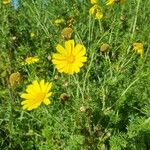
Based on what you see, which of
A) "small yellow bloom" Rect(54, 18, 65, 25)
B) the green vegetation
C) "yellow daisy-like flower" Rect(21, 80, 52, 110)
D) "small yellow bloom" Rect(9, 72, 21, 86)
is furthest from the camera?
"small yellow bloom" Rect(54, 18, 65, 25)

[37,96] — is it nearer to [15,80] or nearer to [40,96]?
[40,96]

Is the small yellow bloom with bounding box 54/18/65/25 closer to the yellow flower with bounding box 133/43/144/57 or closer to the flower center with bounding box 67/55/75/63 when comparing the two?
the yellow flower with bounding box 133/43/144/57

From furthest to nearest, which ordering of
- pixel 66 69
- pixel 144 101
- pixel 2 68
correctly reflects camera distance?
pixel 2 68, pixel 144 101, pixel 66 69

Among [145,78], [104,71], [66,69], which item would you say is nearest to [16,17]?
[104,71]

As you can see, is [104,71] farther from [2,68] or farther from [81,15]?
[81,15]

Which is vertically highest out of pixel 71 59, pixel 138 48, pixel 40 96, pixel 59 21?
pixel 59 21

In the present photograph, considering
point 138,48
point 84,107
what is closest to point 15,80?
point 84,107

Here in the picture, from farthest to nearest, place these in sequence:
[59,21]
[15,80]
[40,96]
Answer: [59,21] → [15,80] → [40,96]

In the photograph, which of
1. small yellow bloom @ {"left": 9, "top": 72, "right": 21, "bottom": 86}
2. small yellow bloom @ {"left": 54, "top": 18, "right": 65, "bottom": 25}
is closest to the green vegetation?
small yellow bloom @ {"left": 9, "top": 72, "right": 21, "bottom": 86}
